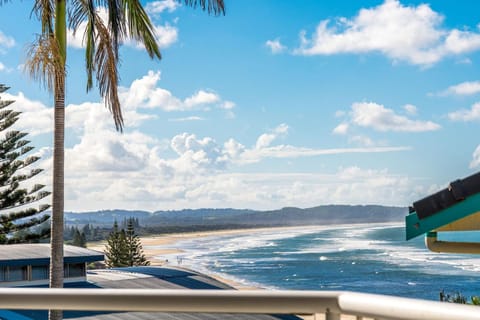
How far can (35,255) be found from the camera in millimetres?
15727

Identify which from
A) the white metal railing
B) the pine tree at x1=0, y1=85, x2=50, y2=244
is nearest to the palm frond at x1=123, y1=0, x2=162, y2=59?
the white metal railing

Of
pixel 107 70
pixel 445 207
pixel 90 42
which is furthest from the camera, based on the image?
pixel 90 42

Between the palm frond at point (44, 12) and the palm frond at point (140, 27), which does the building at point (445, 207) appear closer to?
the palm frond at point (140, 27)

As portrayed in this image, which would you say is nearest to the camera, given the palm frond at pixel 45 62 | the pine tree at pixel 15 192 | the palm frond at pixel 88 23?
the palm frond at pixel 45 62

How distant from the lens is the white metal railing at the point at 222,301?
156cm

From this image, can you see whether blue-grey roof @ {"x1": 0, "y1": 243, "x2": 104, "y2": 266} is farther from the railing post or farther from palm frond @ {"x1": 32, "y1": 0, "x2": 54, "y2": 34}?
the railing post

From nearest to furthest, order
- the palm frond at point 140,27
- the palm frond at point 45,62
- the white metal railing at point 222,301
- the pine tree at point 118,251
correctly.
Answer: the white metal railing at point 222,301 → the palm frond at point 45,62 → the palm frond at point 140,27 → the pine tree at point 118,251

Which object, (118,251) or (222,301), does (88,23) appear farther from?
(118,251)

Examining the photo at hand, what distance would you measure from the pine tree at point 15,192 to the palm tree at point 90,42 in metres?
19.9

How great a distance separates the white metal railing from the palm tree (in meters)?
7.20

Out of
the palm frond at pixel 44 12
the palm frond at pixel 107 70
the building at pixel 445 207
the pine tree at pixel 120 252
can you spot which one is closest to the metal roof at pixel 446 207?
the building at pixel 445 207

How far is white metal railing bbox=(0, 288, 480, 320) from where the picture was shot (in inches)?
61.5

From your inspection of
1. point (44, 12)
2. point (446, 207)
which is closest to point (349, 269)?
point (44, 12)

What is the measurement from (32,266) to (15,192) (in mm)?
13596
